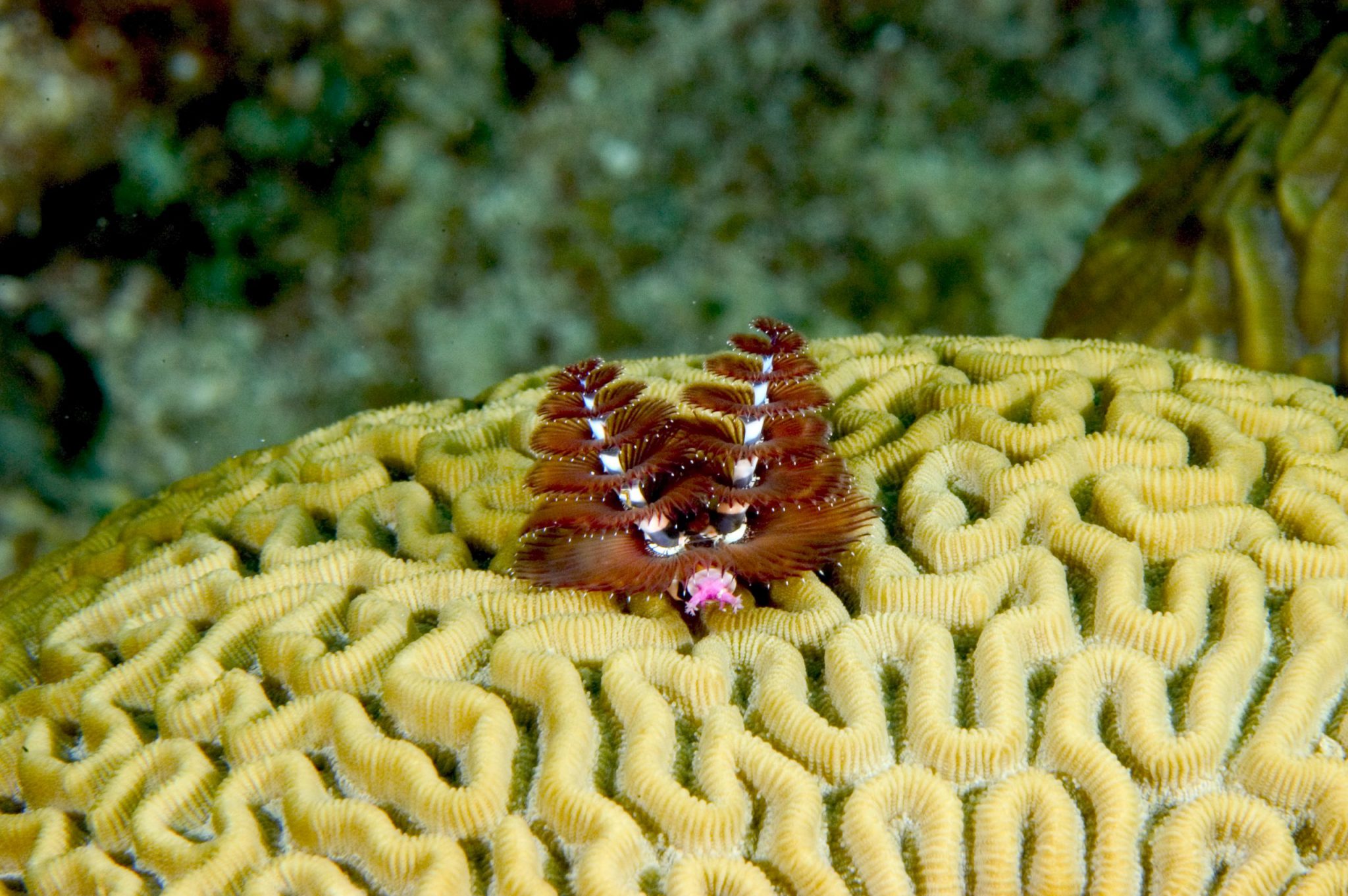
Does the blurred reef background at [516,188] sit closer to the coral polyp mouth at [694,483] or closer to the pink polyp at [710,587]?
the coral polyp mouth at [694,483]

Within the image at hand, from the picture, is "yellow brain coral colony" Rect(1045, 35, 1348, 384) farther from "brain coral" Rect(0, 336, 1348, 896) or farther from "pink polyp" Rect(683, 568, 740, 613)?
"pink polyp" Rect(683, 568, 740, 613)

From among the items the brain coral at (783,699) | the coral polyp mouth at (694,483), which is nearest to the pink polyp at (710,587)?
the coral polyp mouth at (694,483)

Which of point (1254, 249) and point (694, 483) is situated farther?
point (1254, 249)

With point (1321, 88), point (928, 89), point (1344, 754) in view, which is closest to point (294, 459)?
point (1344, 754)

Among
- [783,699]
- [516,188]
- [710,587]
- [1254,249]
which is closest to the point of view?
[783,699]

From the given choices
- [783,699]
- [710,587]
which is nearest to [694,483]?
[710,587]

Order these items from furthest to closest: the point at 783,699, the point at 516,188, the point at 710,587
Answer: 1. the point at 516,188
2. the point at 710,587
3. the point at 783,699

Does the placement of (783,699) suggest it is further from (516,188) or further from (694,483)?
(516,188)

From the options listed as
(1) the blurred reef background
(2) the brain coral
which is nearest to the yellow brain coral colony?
(1) the blurred reef background
